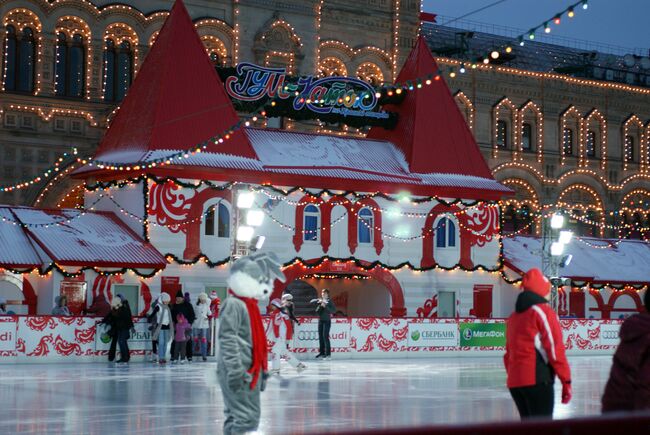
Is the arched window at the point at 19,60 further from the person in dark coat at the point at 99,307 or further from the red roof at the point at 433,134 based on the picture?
the red roof at the point at 433,134

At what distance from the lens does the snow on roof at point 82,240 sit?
110ft

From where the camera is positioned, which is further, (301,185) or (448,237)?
(448,237)

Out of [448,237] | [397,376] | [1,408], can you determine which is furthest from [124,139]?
[1,408]

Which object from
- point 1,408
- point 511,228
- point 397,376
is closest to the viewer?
point 1,408

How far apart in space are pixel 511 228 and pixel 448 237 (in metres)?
13.1

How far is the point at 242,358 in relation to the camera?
9.57m

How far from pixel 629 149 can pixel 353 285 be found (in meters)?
20.9

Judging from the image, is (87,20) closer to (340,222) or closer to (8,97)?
(8,97)

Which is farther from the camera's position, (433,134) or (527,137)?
(527,137)

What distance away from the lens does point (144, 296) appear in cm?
3519

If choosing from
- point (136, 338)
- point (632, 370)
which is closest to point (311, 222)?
point (136, 338)

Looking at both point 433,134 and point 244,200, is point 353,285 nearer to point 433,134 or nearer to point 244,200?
point 433,134

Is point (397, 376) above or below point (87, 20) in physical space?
below

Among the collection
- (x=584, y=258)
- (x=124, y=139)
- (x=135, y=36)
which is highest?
(x=135, y=36)
